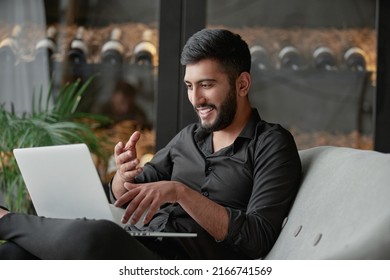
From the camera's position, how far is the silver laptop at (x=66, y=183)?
1933 mm

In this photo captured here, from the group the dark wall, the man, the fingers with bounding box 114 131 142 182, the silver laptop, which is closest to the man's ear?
the man

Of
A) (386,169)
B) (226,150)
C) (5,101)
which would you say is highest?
(386,169)

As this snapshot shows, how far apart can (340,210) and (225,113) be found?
2.16 ft

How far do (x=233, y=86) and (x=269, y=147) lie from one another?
26cm

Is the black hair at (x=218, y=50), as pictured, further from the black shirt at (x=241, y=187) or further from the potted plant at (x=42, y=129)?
the potted plant at (x=42, y=129)

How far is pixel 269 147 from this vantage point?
2238mm

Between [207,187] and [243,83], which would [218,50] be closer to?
[243,83]

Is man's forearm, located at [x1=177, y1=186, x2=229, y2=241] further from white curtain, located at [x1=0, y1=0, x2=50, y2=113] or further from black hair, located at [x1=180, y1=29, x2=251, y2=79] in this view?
white curtain, located at [x1=0, y1=0, x2=50, y2=113]

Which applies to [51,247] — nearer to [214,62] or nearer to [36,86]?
[214,62]

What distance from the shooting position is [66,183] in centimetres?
200

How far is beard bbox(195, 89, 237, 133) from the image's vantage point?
235 centimetres

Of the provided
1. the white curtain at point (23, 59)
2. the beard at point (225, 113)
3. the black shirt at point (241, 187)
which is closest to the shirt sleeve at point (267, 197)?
the black shirt at point (241, 187)

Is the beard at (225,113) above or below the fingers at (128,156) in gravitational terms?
above

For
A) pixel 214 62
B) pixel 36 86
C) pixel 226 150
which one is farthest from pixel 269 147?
pixel 36 86
